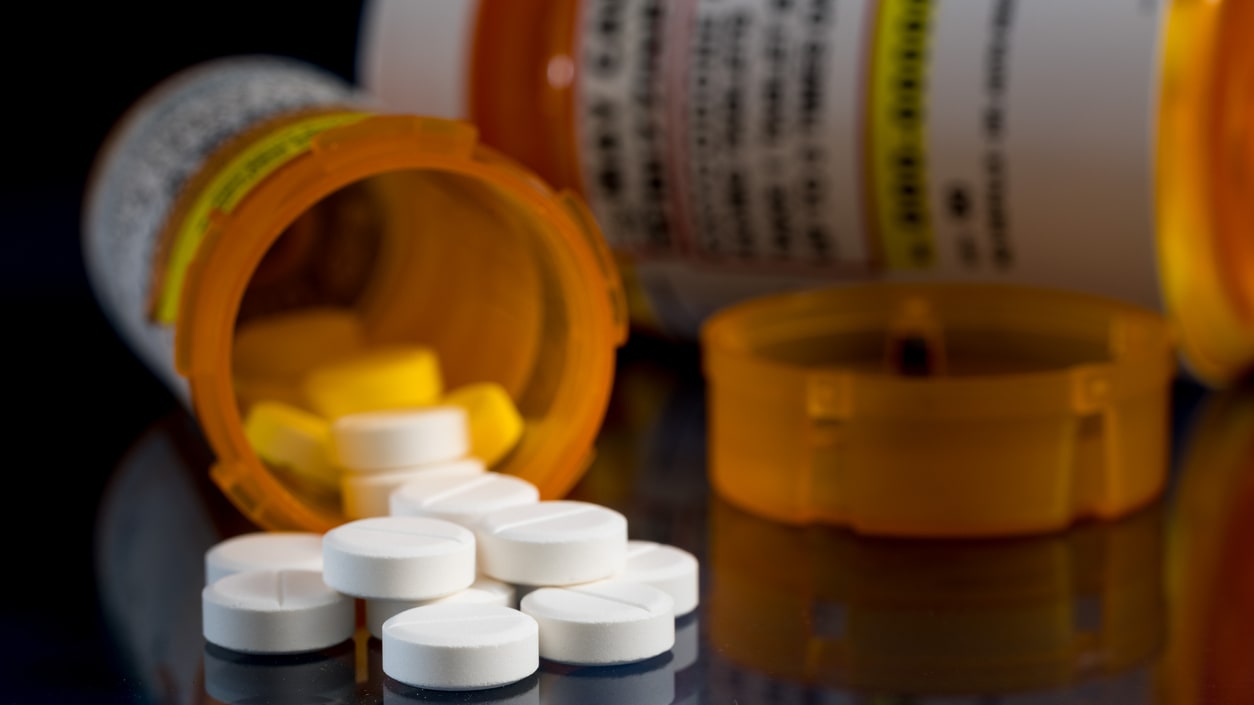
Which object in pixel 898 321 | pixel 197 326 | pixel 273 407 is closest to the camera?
pixel 197 326

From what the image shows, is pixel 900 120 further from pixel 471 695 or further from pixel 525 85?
pixel 471 695

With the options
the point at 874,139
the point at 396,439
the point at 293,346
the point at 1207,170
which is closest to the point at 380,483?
the point at 396,439

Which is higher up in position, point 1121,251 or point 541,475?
point 1121,251

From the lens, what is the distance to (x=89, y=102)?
1.65 m

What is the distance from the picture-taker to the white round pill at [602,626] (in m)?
0.63

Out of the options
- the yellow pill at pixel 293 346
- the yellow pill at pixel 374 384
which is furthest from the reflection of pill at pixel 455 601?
the yellow pill at pixel 293 346

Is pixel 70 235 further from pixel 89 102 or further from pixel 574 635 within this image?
pixel 574 635

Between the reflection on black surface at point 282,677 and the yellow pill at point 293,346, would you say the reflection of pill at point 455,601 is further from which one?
the yellow pill at point 293,346

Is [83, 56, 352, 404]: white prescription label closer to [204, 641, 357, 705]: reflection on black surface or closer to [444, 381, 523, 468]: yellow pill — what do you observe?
[444, 381, 523, 468]: yellow pill

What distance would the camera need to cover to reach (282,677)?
64 centimetres

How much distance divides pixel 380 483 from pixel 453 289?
0.29m

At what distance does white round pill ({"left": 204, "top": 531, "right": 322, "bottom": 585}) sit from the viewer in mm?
716

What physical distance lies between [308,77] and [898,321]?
1.52 feet

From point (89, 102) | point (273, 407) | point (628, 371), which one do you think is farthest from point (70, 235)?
point (273, 407)
